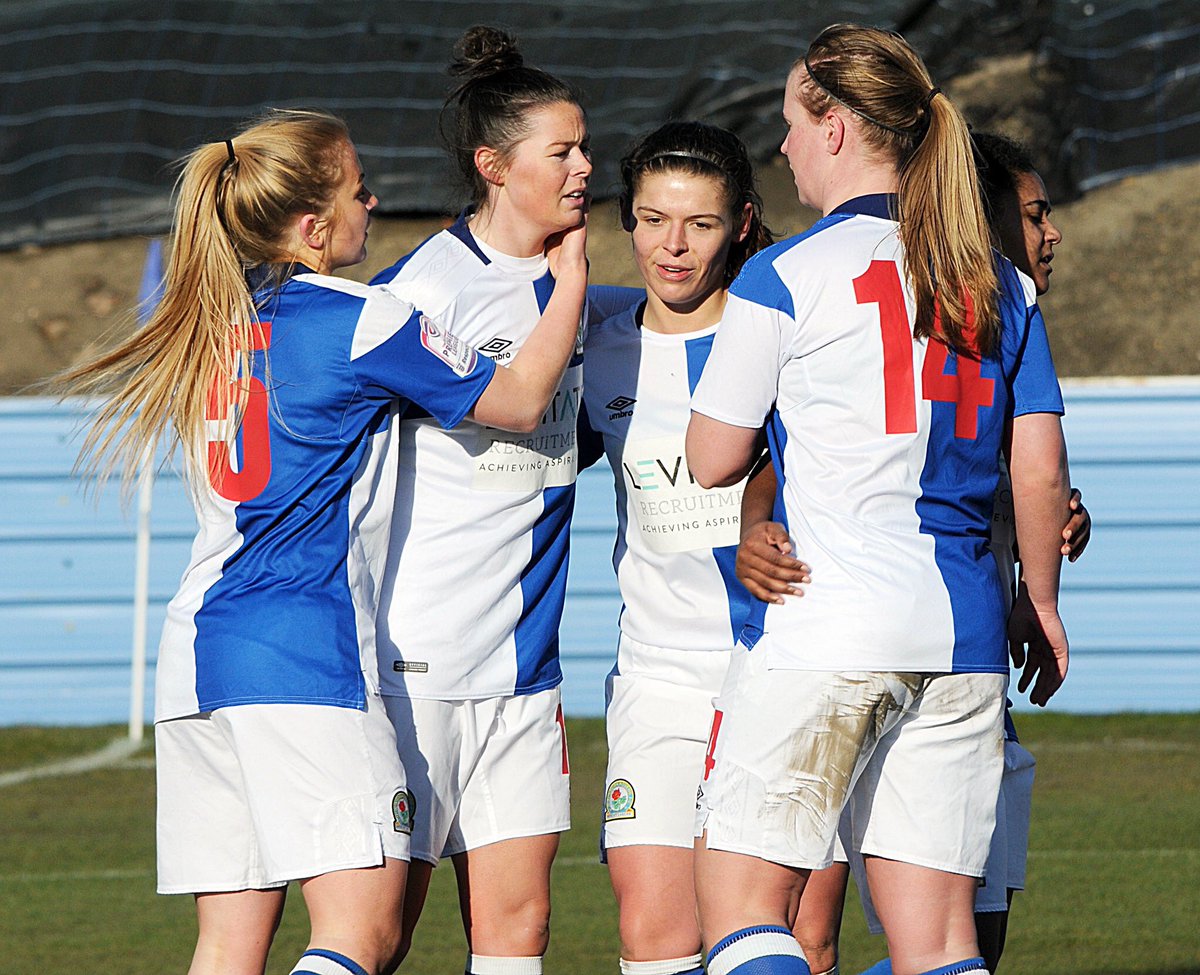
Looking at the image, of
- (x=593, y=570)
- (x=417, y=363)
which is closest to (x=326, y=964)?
(x=417, y=363)

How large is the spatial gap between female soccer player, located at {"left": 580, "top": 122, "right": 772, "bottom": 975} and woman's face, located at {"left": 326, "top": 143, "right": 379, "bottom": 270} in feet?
2.27

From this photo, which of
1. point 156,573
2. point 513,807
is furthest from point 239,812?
point 156,573

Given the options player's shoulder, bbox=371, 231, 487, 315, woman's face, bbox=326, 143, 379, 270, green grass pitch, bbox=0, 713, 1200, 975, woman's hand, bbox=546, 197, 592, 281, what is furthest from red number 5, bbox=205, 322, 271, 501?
green grass pitch, bbox=0, 713, 1200, 975

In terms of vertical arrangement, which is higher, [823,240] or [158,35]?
[158,35]

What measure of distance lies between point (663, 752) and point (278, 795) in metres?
0.97

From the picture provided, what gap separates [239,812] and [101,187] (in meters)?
10.3

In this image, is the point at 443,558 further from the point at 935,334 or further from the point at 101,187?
the point at 101,187

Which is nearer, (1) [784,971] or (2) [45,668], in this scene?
(1) [784,971]

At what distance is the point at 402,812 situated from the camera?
2857mm

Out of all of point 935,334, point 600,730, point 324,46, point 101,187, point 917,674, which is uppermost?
point 324,46

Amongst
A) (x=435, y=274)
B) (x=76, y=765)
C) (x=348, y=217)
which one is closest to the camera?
(x=348, y=217)

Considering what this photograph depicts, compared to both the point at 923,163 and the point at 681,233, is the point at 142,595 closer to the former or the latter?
the point at 681,233

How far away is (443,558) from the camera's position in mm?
3271

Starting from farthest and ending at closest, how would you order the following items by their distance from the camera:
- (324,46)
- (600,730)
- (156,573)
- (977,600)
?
1. (324,46)
2. (156,573)
3. (600,730)
4. (977,600)
